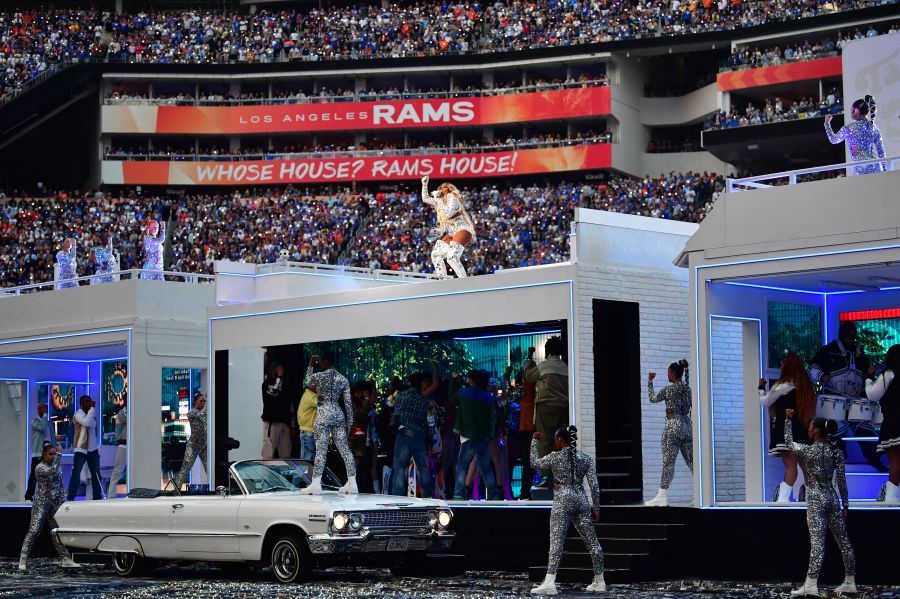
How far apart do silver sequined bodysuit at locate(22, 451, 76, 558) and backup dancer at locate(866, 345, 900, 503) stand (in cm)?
974

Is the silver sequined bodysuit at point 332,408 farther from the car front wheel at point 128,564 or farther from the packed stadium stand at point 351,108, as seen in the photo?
the packed stadium stand at point 351,108

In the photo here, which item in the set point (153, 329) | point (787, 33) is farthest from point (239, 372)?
point (787, 33)

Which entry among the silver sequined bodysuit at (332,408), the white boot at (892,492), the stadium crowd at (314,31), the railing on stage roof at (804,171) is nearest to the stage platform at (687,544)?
the white boot at (892,492)

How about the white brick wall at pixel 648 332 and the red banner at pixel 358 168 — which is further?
the red banner at pixel 358 168

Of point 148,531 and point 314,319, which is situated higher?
point 314,319

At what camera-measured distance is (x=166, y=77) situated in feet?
181

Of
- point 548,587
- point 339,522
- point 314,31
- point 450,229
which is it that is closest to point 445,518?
point 339,522

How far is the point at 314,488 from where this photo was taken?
14828 millimetres

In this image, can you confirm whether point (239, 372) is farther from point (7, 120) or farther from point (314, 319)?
point (7, 120)

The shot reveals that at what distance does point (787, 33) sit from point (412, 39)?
14998 millimetres

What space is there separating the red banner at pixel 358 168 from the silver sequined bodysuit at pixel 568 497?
1547 inches

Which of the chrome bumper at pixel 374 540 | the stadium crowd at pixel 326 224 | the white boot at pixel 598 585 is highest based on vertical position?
the stadium crowd at pixel 326 224

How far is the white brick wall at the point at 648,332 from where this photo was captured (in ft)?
50.8

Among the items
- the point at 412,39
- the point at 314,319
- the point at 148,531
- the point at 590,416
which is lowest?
the point at 148,531
